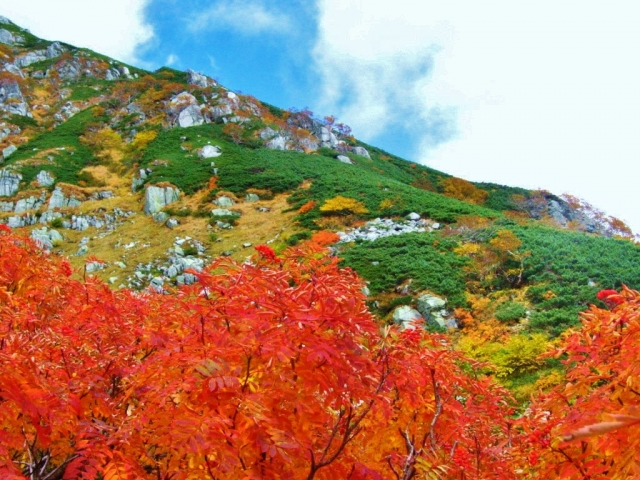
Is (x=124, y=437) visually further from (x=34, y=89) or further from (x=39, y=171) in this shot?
(x=34, y=89)

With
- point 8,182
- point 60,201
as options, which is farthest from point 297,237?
point 8,182

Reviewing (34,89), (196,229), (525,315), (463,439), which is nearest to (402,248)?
(525,315)

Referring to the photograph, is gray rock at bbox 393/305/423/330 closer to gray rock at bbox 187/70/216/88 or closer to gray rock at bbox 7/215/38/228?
gray rock at bbox 7/215/38/228

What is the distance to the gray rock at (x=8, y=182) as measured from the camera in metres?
36.9

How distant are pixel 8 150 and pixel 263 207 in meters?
29.9

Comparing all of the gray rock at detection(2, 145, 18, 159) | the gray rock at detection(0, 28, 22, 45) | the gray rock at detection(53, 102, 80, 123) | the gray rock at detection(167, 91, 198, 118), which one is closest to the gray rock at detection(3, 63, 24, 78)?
the gray rock at detection(53, 102, 80, 123)

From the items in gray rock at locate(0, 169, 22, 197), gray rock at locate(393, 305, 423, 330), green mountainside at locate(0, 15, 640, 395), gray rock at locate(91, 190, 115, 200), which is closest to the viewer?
gray rock at locate(393, 305, 423, 330)

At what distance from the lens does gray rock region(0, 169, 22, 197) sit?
3691cm

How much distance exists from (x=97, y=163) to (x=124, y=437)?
48510mm

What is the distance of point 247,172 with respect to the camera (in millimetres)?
40406

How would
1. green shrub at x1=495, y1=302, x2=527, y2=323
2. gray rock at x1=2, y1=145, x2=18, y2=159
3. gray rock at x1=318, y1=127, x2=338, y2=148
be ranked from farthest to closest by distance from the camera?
gray rock at x1=318, y1=127, x2=338, y2=148 → gray rock at x1=2, y1=145, x2=18, y2=159 → green shrub at x1=495, y1=302, x2=527, y2=323

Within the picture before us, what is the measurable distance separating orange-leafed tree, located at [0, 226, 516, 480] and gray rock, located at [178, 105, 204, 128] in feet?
170

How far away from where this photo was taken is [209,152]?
4538cm

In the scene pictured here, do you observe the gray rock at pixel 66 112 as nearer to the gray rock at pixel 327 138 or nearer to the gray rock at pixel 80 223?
the gray rock at pixel 80 223
